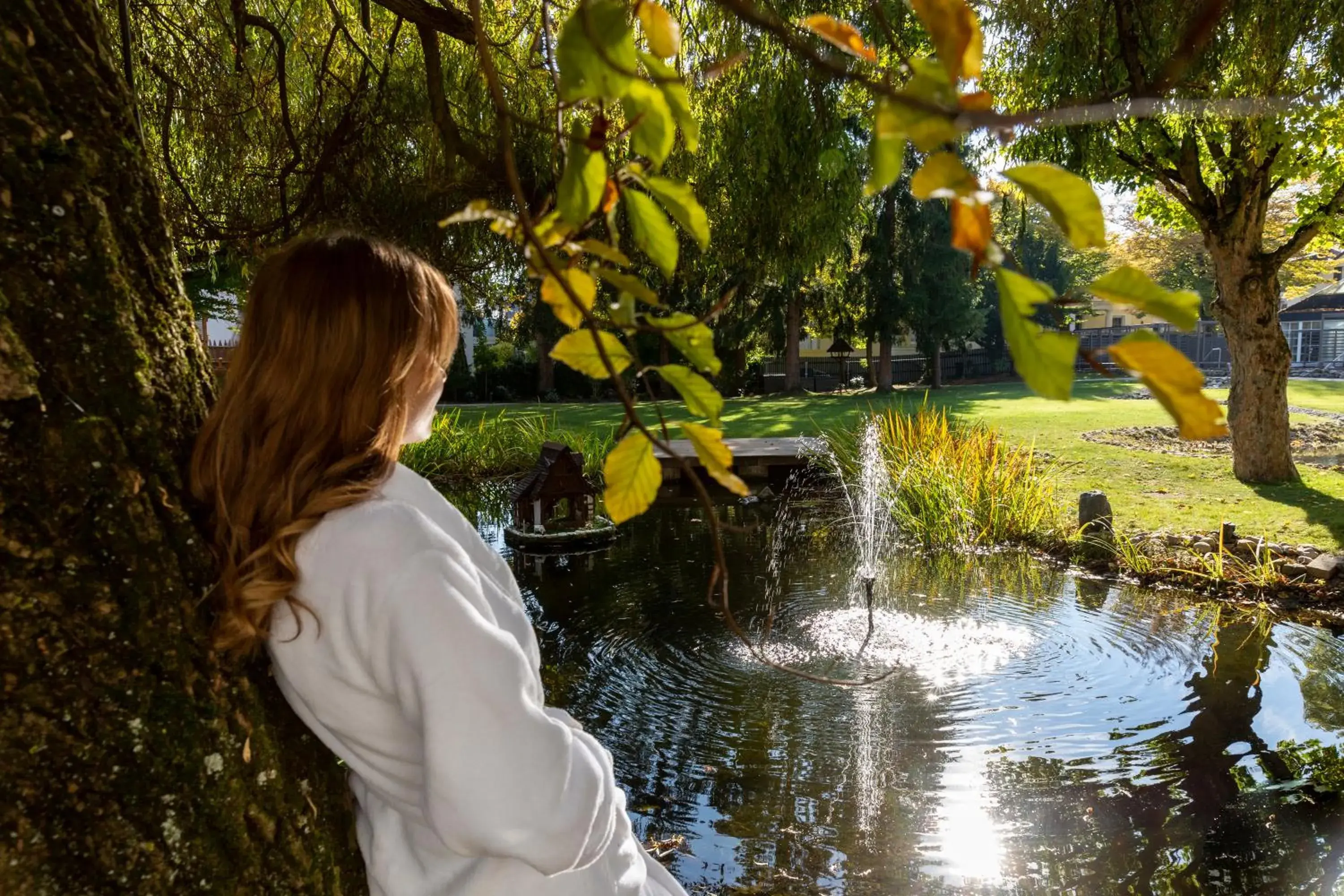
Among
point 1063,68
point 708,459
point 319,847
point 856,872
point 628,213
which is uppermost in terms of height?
point 1063,68

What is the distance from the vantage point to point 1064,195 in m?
0.43

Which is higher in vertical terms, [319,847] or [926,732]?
[319,847]

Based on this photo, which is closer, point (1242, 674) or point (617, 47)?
point (617, 47)

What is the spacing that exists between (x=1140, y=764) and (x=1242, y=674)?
4.22ft

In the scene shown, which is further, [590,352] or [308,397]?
[308,397]

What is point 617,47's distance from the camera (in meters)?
0.54

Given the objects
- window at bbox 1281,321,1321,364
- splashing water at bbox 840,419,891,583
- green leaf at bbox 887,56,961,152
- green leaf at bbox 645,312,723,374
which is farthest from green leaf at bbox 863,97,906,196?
window at bbox 1281,321,1321,364

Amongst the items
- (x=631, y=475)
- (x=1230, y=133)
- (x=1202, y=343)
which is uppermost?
(x=1230, y=133)

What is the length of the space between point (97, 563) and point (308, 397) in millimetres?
277

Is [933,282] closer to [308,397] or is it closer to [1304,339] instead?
[1304,339]

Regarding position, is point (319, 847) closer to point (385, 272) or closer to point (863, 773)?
point (385, 272)

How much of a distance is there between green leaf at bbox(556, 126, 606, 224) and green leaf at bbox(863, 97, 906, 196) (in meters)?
0.22

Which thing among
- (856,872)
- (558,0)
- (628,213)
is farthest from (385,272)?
(558,0)

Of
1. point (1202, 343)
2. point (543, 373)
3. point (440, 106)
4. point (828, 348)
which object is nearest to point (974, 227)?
point (440, 106)
